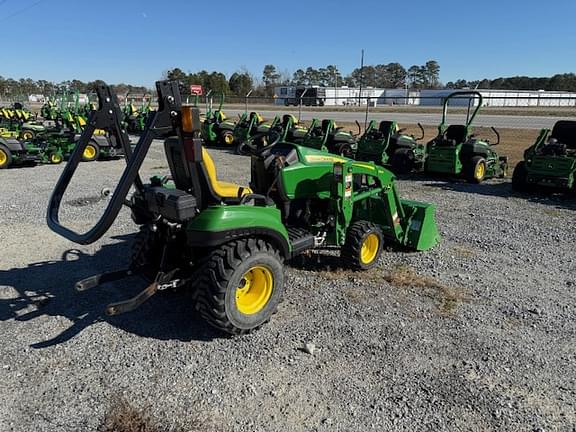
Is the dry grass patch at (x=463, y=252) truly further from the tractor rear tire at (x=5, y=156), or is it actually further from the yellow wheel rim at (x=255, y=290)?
the tractor rear tire at (x=5, y=156)

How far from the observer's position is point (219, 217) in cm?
334

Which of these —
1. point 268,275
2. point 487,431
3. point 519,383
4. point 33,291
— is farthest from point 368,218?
point 33,291

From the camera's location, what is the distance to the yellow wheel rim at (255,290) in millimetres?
3746

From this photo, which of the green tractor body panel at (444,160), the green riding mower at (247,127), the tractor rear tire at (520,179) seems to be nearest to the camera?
the tractor rear tire at (520,179)

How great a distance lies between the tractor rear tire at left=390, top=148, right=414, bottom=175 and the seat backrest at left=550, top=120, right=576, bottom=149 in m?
3.17

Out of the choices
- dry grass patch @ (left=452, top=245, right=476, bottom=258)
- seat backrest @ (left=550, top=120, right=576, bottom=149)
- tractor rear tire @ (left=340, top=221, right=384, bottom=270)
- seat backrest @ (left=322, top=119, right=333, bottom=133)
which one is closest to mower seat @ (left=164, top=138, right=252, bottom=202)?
tractor rear tire @ (left=340, top=221, right=384, bottom=270)

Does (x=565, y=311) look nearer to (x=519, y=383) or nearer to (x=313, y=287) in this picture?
(x=519, y=383)

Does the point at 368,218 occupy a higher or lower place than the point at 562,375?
higher

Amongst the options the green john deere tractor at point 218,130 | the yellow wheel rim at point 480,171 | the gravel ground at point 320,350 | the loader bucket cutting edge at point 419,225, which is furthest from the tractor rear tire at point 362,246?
the green john deere tractor at point 218,130

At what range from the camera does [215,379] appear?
3.15 metres

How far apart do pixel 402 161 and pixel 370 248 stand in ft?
22.8

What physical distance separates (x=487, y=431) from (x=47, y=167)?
42.0 feet

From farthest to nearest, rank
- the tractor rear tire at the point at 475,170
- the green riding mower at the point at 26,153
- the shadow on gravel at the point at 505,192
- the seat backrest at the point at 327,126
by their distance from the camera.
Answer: the seat backrest at the point at 327,126
the green riding mower at the point at 26,153
the tractor rear tire at the point at 475,170
the shadow on gravel at the point at 505,192

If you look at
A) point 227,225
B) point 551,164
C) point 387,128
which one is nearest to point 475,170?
point 551,164
